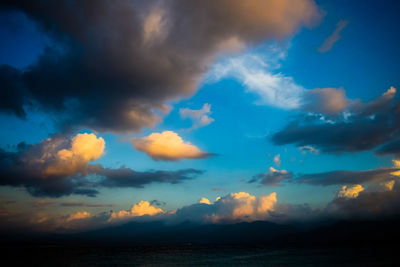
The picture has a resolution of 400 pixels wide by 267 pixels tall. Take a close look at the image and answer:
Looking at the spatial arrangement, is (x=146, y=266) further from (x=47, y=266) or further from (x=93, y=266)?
(x=47, y=266)

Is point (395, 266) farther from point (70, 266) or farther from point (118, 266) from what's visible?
point (70, 266)

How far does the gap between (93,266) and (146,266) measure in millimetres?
23633

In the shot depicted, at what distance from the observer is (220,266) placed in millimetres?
102125

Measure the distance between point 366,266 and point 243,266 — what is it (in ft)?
160

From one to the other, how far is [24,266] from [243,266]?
9476cm

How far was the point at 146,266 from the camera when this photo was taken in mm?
100438

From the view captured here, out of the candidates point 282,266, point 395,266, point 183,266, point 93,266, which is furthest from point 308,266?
point 93,266

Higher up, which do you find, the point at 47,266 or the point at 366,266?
the point at 47,266

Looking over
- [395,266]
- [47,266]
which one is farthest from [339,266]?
[47,266]

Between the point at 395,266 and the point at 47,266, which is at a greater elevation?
the point at 47,266

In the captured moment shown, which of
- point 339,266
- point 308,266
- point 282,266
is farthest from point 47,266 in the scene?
point 339,266

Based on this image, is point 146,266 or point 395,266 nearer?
point 395,266

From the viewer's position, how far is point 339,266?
98.1 meters

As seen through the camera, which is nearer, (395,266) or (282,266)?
(395,266)
